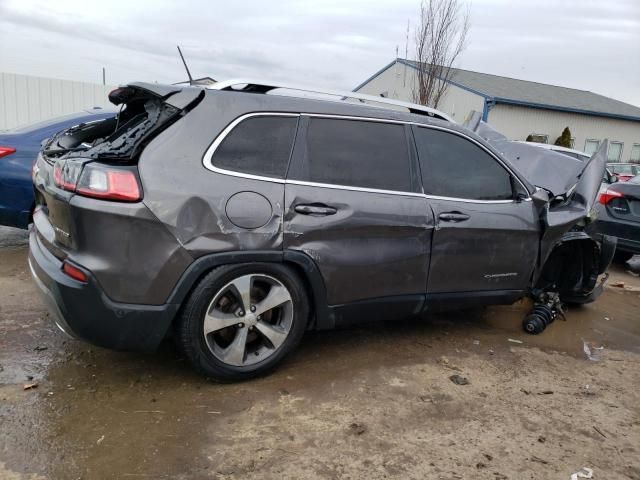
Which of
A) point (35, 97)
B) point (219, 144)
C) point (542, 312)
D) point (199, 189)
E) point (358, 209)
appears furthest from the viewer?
point (35, 97)

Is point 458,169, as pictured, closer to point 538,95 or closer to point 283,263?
point 283,263

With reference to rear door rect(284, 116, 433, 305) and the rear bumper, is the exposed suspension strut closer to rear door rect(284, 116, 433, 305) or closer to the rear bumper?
rear door rect(284, 116, 433, 305)

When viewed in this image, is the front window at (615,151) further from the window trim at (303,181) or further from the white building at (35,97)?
the window trim at (303,181)

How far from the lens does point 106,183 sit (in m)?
2.77

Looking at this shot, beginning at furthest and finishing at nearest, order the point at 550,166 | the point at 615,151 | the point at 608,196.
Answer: the point at 615,151, the point at 608,196, the point at 550,166

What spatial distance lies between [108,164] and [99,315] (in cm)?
81

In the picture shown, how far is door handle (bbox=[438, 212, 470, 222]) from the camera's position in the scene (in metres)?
3.67

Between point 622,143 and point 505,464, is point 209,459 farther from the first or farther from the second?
point 622,143

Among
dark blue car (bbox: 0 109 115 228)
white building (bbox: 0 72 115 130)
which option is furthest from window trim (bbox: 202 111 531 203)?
white building (bbox: 0 72 115 130)

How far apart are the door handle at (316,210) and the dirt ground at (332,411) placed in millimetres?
1086

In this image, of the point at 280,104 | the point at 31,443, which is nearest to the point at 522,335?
the point at 280,104

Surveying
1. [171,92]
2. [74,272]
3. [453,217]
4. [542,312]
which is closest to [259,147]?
[171,92]

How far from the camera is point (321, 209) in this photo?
10.6ft

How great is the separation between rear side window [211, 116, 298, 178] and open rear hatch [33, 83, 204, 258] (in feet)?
1.02
